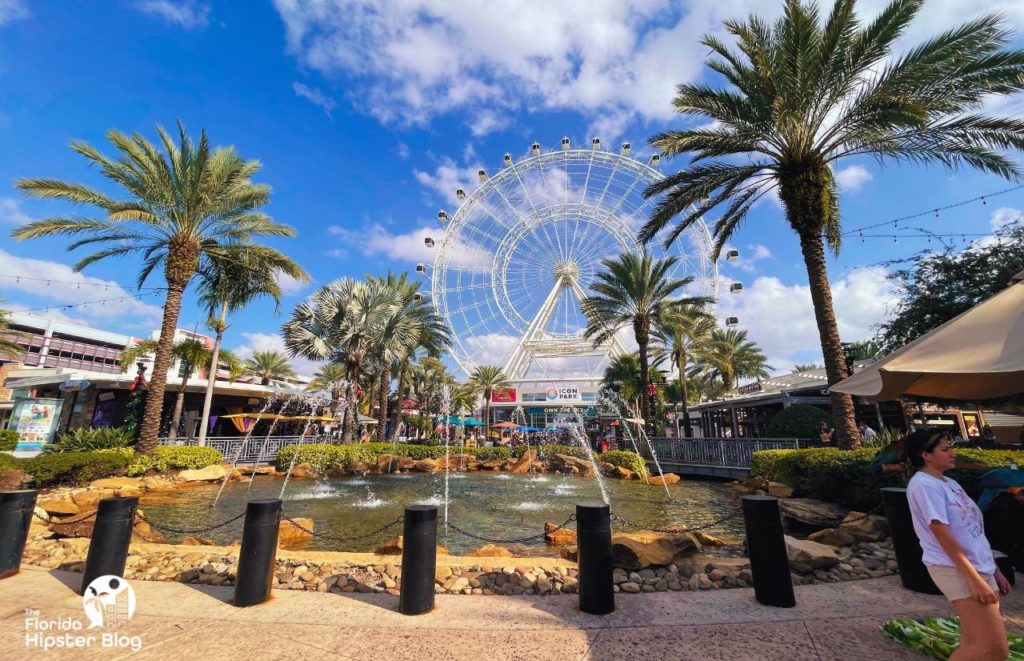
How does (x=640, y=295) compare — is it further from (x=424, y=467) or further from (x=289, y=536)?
(x=289, y=536)

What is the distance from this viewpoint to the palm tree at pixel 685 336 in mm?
26983

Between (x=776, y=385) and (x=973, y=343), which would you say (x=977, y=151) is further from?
(x=776, y=385)

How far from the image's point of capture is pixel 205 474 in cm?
1486

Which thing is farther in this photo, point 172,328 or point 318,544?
point 172,328

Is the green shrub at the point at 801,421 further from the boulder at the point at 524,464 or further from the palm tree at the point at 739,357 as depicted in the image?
the palm tree at the point at 739,357

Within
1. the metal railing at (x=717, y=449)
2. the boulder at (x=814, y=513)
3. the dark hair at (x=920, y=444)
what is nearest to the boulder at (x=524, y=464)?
the metal railing at (x=717, y=449)

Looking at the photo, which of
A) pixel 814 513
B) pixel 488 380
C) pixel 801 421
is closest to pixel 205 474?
pixel 814 513

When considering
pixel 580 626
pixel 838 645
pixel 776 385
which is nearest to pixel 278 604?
pixel 580 626

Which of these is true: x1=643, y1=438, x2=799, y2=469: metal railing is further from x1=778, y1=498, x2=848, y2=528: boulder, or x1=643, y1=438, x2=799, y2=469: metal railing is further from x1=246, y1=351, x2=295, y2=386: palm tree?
x1=246, y1=351, x2=295, y2=386: palm tree

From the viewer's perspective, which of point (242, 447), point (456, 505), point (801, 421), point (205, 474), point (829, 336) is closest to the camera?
point (829, 336)

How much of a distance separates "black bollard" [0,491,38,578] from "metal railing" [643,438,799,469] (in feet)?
53.1

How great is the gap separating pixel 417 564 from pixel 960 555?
3.57 meters

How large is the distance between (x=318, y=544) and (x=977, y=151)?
1548cm

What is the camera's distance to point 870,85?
10.1 metres
